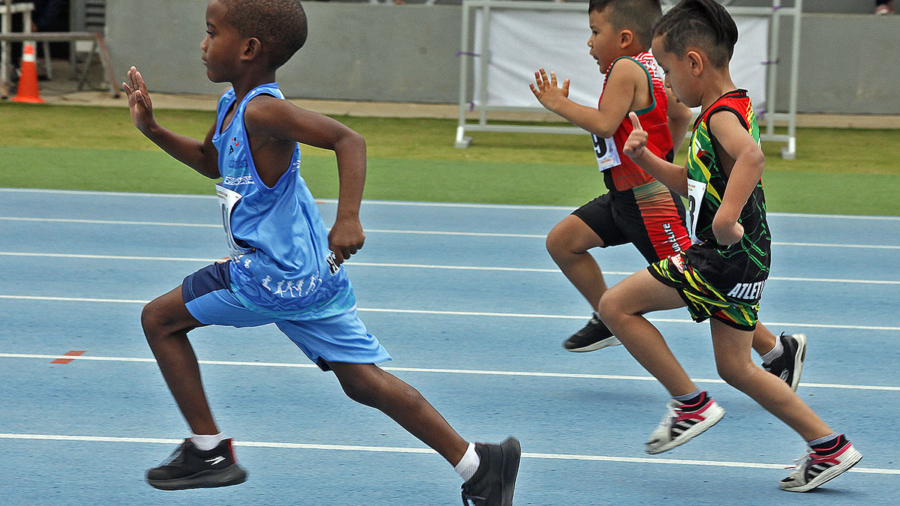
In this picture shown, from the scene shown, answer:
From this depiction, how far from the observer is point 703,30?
10.9 ft

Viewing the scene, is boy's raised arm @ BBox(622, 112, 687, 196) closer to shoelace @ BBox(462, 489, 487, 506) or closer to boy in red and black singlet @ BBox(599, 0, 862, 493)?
boy in red and black singlet @ BBox(599, 0, 862, 493)

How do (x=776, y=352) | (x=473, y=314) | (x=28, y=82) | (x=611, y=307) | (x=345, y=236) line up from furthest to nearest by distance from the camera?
(x=28, y=82) < (x=473, y=314) < (x=776, y=352) < (x=611, y=307) < (x=345, y=236)

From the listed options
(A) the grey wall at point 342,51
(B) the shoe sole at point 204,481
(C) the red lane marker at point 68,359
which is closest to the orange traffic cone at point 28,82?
(A) the grey wall at point 342,51

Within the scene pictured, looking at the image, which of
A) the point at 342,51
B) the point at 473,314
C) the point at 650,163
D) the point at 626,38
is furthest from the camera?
the point at 342,51

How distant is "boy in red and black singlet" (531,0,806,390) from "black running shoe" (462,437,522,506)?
150 centimetres

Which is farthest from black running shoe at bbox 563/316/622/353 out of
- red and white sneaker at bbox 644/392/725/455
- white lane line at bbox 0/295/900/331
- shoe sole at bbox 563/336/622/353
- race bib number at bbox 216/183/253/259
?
race bib number at bbox 216/183/253/259

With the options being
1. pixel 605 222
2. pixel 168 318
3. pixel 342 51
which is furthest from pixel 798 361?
pixel 342 51

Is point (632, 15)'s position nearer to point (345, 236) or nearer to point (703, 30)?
point (703, 30)

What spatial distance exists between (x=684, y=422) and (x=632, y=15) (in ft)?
5.77

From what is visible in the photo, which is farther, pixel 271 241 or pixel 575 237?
pixel 575 237

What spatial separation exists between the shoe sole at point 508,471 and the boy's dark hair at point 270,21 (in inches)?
49.8

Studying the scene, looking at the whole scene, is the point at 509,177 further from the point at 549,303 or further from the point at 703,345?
the point at 703,345

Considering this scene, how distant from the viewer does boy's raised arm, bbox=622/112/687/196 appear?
130 inches

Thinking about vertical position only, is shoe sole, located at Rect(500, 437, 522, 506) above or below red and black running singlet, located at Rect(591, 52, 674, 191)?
below
